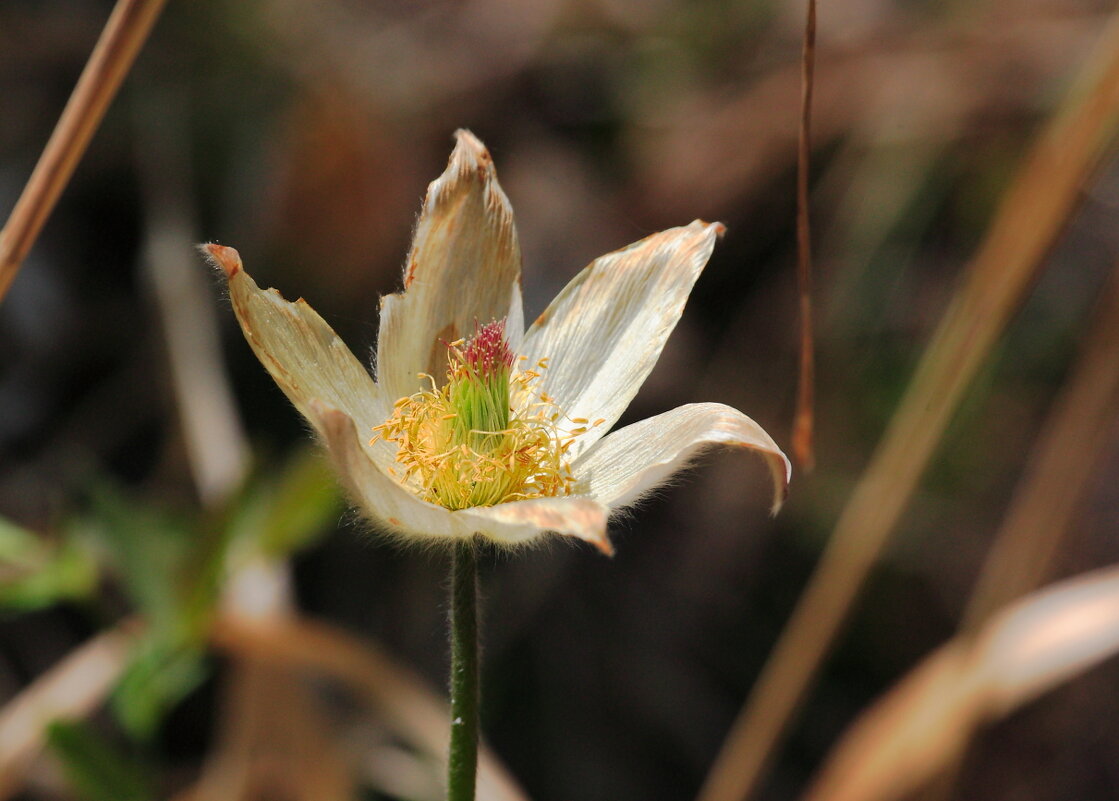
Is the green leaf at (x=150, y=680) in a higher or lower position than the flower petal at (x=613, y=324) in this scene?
lower

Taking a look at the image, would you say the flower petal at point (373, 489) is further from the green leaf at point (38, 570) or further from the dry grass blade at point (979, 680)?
the dry grass blade at point (979, 680)

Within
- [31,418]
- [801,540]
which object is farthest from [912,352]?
[31,418]

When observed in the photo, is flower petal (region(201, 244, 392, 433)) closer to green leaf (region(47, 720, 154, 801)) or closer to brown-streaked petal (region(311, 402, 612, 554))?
brown-streaked petal (region(311, 402, 612, 554))

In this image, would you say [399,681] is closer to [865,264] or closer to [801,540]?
[801,540]

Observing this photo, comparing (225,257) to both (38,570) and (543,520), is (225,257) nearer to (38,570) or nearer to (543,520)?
(543,520)

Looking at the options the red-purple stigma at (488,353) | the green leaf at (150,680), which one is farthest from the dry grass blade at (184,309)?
the red-purple stigma at (488,353)

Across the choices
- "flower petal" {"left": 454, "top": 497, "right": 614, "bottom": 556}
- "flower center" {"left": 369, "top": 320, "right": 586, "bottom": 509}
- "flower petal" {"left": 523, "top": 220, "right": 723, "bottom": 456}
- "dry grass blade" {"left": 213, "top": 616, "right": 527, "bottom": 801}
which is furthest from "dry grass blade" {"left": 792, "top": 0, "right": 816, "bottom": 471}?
"dry grass blade" {"left": 213, "top": 616, "right": 527, "bottom": 801}
